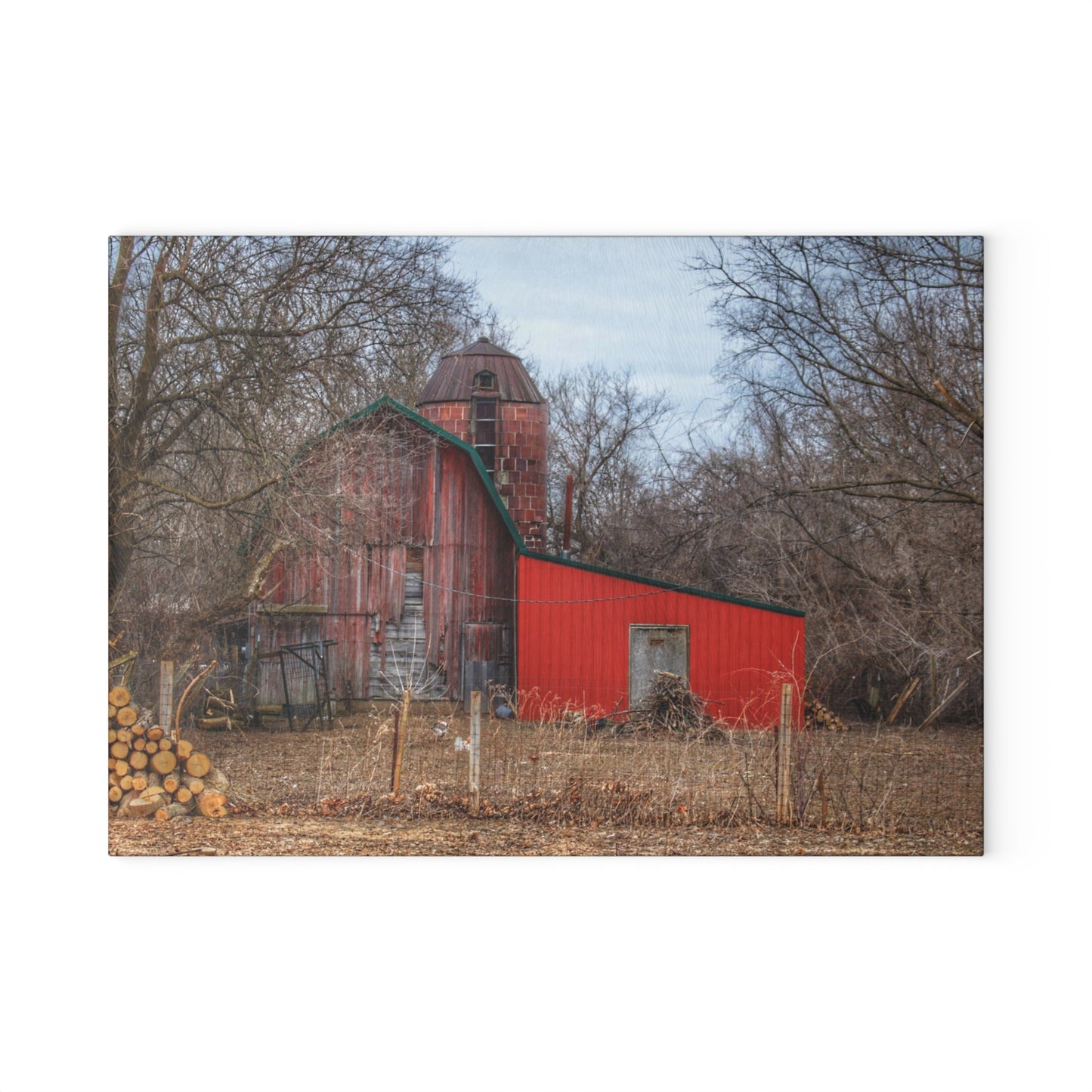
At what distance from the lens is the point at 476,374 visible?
8.12 meters

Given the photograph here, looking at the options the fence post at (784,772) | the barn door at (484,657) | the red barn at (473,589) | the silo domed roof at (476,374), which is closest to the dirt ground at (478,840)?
the fence post at (784,772)

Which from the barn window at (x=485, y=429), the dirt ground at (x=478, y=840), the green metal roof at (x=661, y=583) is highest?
the barn window at (x=485, y=429)

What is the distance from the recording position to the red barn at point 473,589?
26.5 ft

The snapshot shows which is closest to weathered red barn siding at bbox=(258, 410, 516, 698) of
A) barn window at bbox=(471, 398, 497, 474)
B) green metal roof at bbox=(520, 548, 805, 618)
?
barn window at bbox=(471, 398, 497, 474)

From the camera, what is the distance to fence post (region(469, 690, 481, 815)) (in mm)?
7637

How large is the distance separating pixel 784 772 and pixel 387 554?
3.10m

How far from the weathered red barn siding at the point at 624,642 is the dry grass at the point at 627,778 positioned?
1.05 ft

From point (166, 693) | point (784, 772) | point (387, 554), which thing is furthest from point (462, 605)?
point (784, 772)

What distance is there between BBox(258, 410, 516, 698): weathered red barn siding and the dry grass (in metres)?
0.68

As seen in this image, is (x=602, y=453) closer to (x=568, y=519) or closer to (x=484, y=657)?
(x=568, y=519)

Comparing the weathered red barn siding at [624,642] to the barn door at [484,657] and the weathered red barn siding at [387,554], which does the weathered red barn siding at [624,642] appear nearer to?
the barn door at [484,657]

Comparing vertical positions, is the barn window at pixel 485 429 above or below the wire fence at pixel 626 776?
above

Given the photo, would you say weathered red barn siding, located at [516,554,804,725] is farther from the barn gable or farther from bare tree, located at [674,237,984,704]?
bare tree, located at [674,237,984,704]
